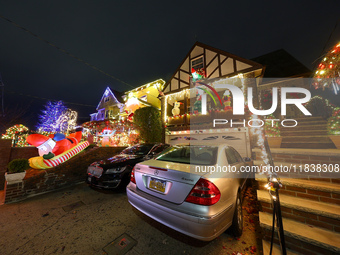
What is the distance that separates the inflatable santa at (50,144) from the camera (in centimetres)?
496

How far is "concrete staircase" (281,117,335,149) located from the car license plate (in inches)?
192

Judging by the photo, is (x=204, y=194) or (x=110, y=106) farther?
(x=110, y=106)

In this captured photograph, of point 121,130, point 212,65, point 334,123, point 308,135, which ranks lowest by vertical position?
point 308,135

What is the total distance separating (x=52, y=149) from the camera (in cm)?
530

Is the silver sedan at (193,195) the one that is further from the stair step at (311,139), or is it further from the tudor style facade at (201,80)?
the tudor style facade at (201,80)

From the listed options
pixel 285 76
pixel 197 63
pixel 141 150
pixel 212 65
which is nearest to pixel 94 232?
pixel 141 150

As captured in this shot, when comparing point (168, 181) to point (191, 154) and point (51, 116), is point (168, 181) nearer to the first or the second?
point (191, 154)

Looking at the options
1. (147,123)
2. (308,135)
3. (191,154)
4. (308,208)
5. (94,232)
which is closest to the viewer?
(308,208)

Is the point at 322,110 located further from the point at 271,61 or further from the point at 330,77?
the point at 271,61

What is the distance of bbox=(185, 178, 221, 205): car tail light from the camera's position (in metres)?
1.82

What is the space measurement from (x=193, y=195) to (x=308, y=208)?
1909mm

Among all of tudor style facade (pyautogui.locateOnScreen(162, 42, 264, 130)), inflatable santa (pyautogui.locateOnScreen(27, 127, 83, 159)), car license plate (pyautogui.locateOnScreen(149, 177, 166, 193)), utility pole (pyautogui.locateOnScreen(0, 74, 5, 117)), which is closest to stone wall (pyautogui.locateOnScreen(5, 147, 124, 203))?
inflatable santa (pyautogui.locateOnScreen(27, 127, 83, 159))

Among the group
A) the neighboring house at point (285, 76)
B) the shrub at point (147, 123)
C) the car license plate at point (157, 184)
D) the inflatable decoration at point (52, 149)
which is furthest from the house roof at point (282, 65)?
the inflatable decoration at point (52, 149)

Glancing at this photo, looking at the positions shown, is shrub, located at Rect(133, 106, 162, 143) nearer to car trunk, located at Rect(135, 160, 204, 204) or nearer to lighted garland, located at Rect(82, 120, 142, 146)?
lighted garland, located at Rect(82, 120, 142, 146)
